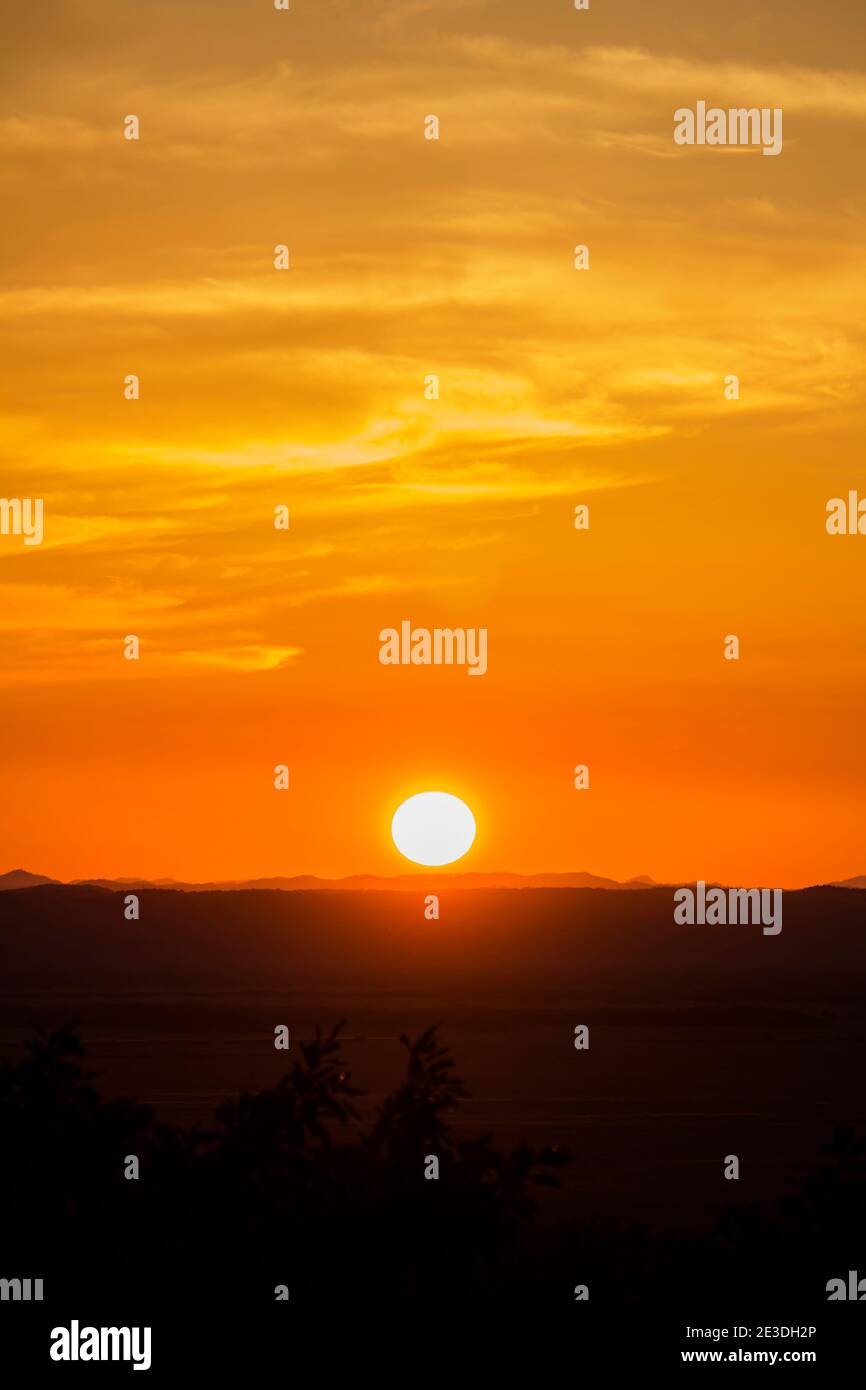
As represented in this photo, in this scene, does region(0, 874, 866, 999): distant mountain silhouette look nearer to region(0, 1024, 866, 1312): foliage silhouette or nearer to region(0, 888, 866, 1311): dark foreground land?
region(0, 888, 866, 1311): dark foreground land

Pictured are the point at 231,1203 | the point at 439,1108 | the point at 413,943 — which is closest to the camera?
the point at 231,1203

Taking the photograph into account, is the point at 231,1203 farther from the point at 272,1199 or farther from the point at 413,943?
the point at 413,943

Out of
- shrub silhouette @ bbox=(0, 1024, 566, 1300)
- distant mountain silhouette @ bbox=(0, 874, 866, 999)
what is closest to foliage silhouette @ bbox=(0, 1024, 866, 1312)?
shrub silhouette @ bbox=(0, 1024, 566, 1300)

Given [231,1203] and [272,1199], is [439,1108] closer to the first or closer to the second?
[272,1199]

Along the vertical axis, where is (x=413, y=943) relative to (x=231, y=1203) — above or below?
above

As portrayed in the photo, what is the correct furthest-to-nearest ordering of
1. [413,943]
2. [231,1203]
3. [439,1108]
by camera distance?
1. [413,943]
2. [439,1108]
3. [231,1203]

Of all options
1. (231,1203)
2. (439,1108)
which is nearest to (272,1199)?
(231,1203)

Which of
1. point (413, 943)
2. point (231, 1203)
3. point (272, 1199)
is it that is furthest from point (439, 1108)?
point (413, 943)

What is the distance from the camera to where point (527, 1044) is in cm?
7219

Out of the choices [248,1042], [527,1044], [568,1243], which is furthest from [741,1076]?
[568,1243]

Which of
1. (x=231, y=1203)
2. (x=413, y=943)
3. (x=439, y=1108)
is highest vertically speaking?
(x=413, y=943)

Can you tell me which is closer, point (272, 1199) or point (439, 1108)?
point (272, 1199)
